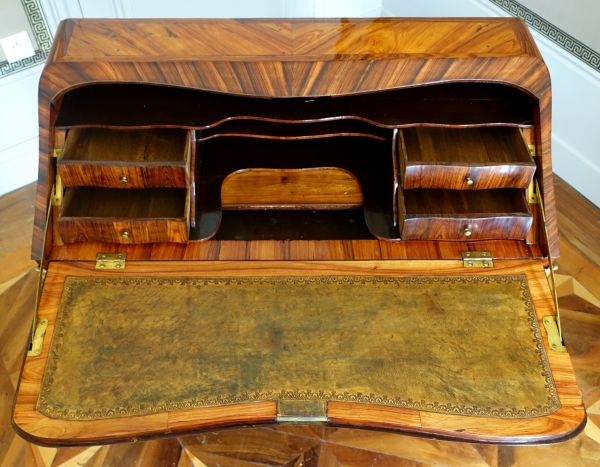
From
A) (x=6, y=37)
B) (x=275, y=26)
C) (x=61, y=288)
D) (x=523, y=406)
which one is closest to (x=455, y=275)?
(x=523, y=406)

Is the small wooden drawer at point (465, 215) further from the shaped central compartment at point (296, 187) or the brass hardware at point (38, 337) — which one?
the brass hardware at point (38, 337)

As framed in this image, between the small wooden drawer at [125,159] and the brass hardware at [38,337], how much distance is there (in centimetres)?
28

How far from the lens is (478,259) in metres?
1.19

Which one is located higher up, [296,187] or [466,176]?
[466,176]

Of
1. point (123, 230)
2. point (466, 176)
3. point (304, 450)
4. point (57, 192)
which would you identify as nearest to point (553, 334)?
point (466, 176)

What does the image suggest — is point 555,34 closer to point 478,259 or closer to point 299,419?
point 478,259

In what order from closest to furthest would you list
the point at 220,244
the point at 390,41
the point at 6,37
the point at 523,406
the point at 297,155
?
the point at 523,406, the point at 390,41, the point at 220,244, the point at 297,155, the point at 6,37

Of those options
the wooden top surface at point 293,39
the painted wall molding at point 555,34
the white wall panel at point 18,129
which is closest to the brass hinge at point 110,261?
the wooden top surface at point 293,39

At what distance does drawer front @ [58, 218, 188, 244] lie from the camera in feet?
3.79

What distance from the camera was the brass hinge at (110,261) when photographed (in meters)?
1.17

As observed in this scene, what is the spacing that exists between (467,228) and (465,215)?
1.3 inches

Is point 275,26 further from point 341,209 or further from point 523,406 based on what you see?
point 523,406

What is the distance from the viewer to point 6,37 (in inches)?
64.2

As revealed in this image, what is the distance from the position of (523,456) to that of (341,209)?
717 millimetres
